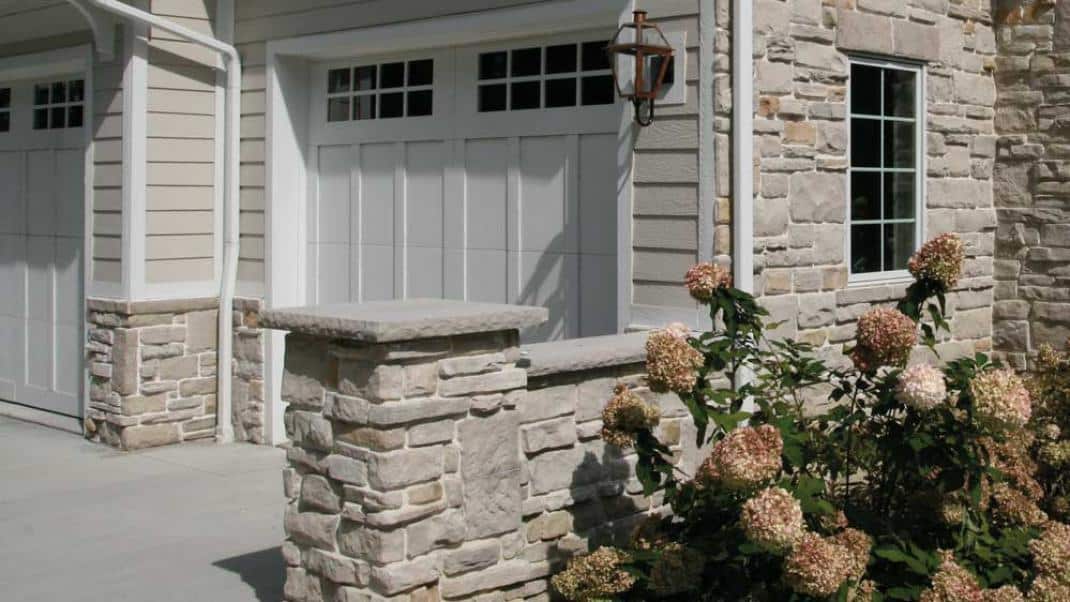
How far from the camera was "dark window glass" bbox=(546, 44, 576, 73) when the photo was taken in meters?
7.32

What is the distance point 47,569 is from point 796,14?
4497 mm

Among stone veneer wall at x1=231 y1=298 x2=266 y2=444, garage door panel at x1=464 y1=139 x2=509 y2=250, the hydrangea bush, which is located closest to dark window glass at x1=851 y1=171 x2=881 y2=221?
garage door panel at x1=464 y1=139 x2=509 y2=250

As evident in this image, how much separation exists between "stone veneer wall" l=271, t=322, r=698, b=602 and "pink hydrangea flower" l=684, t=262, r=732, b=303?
707mm

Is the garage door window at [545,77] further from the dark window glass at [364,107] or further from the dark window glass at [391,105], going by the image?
the dark window glass at [364,107]

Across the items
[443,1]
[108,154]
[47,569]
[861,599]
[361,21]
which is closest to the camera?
[861,599]

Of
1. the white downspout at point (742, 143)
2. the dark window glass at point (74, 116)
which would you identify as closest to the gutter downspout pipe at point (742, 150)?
the white downspout at point (742, 143)

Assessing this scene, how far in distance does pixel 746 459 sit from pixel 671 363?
1.71 feet

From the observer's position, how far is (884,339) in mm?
4762

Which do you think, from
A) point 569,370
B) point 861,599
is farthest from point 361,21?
point 861,599

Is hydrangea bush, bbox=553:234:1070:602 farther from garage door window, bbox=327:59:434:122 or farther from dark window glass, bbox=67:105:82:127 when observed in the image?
dark window glass, bbox=67:105:82:127

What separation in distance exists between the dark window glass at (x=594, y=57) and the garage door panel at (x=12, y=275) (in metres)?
5.26

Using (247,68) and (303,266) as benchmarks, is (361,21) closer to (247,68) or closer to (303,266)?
(247,68)

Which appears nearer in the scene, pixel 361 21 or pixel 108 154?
pixel 361 21

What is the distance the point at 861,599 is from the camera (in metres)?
4.63
